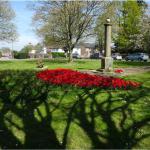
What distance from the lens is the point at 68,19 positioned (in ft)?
136

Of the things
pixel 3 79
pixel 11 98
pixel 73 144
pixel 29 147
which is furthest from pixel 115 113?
pixel 3 79

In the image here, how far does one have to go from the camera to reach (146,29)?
1959 inches

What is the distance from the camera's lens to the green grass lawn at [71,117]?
9.34 m

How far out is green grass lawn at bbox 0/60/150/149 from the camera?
9.34m

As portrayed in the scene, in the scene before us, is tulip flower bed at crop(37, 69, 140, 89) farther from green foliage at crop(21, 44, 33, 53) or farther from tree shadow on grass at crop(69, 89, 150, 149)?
green foliage at crop(21, 44, 33, 53)

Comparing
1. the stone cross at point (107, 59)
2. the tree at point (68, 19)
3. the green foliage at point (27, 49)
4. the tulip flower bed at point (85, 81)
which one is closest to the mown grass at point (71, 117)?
the tulip flower bed at point (85, 81)

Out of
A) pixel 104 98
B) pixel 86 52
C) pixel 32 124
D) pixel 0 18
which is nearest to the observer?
pixel 32 124

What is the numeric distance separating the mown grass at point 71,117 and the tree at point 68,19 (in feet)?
91.6

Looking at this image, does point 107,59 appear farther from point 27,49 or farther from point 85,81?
point 27,49

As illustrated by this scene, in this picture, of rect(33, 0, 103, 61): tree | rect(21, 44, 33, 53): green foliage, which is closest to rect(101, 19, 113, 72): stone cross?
rect(33, 0, 103, 61): tree

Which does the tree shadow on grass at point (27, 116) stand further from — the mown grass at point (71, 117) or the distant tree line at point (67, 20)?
the distant tree line at point (67, 20)

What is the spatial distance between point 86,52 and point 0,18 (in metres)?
88.8

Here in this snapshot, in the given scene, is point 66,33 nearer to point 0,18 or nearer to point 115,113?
point 0,18

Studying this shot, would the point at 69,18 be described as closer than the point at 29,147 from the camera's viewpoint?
No
